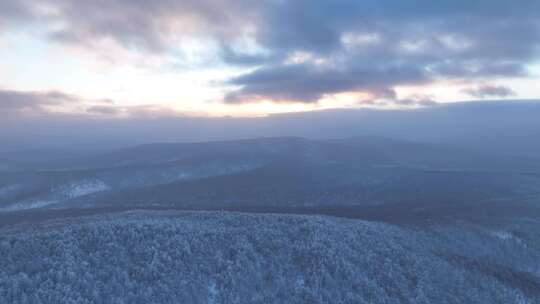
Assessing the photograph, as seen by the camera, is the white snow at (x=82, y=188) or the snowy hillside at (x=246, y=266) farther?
the white snow at (x=82, y=188)

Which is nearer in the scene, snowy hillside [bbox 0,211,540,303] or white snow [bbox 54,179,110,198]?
snowy hillside [bbox 0,211,540,303]

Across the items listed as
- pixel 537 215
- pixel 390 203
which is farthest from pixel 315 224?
pixel 537 215

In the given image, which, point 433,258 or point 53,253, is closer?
point 53,253

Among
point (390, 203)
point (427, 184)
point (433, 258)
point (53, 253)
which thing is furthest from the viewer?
point (427, 184)

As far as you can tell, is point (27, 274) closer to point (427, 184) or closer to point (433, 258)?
point (433, 258)

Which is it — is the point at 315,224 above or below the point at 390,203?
above

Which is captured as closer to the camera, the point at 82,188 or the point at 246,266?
the point at 246,266

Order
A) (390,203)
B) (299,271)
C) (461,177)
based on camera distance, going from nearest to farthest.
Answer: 1. (299,271)
2. (390,203)
3. (461,177)
